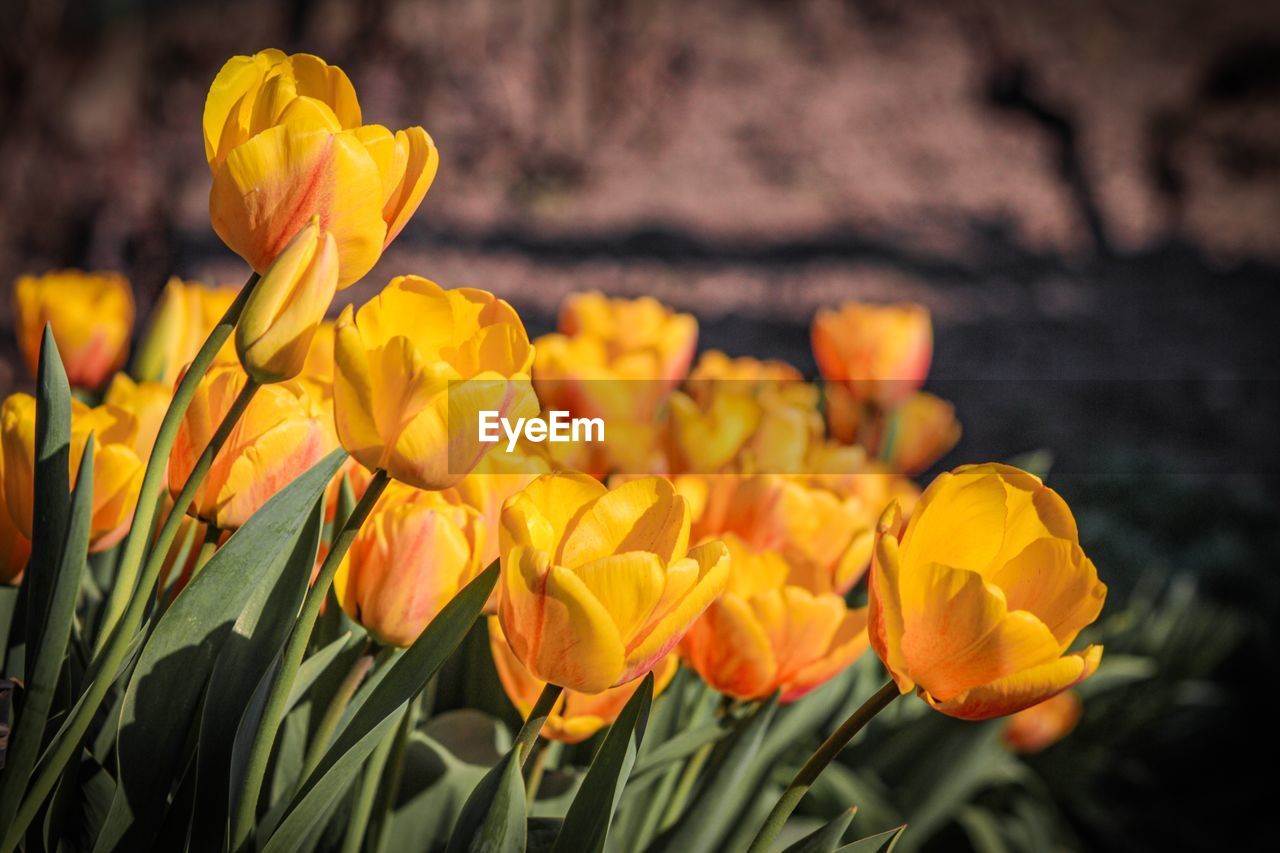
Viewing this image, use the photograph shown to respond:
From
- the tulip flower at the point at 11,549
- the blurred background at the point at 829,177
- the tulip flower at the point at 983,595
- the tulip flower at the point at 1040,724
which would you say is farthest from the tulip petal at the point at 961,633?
the blurred background at the point at 829,177

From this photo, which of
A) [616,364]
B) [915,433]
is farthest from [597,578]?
[915,433]

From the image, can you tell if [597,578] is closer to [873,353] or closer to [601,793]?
[601,793]

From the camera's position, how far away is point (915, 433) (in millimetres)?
857

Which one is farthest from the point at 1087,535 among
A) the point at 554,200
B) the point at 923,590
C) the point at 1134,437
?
the point at 554,200

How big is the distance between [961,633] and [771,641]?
0.40 ft

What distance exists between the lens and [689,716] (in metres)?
0.53

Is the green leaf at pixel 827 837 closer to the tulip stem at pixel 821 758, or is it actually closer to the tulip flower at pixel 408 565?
the tulip stem at pixel 821 758

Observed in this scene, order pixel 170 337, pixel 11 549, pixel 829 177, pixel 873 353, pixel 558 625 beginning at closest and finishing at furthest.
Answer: pixel 558 625
pixel 11 549
pixel 170 337
pixel 873 353
pixel 829 177

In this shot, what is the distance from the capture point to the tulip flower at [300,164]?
31cm

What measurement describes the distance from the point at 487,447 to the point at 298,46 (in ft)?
11.0

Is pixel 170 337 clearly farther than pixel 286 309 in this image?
Yes

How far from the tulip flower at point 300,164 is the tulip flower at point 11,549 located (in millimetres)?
152

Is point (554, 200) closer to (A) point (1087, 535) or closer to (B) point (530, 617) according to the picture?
(A) point (1087, 535)

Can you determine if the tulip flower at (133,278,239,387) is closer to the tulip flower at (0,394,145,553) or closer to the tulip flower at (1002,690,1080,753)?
the tulip flower at (0,394,145,553)
